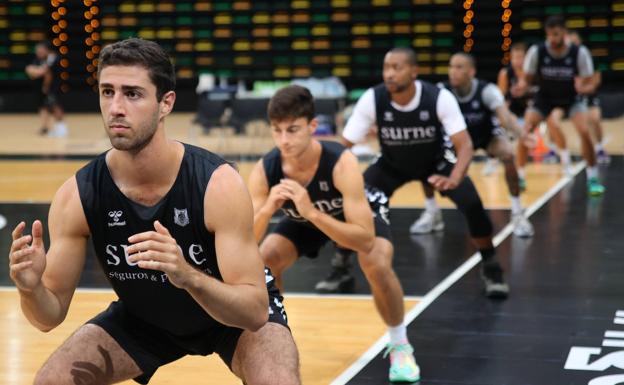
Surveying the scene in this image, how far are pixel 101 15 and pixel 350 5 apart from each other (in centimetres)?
550

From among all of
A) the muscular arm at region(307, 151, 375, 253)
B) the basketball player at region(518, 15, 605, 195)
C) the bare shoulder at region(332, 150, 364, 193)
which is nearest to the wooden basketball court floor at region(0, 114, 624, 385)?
the basketball player at region(518, 15, 605, 195)

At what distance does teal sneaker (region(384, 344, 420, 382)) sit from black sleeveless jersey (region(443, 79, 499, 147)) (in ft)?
14.2

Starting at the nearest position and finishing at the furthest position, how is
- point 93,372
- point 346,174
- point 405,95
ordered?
point 93,372, point 346,174, point 405,95

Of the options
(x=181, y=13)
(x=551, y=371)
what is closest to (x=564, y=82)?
(x=551, y=371)

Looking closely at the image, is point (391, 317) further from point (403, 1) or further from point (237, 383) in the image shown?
point (403, 1)

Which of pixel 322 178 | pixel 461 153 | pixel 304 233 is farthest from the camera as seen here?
pixel 461 153

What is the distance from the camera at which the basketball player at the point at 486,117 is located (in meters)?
9.55

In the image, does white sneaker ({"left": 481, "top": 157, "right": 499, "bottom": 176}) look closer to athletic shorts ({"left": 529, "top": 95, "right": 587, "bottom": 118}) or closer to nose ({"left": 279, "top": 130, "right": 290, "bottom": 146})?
athletic shorts ({"left": 529, "top": 95, "right": 587, "bottom": 118})

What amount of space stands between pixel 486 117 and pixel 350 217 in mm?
4642

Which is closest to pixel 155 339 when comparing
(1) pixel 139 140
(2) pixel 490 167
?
(1) pixel 139 140

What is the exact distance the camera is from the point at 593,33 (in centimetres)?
2083

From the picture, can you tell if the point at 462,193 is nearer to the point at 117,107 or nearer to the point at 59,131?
the point at 117,107

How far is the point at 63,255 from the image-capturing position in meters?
3.73

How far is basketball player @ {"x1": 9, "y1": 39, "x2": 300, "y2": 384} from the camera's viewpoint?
11.3ft
